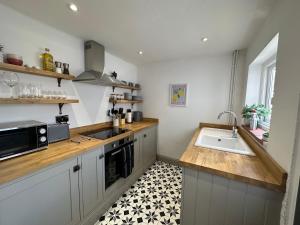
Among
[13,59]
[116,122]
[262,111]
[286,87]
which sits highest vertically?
[13,59]

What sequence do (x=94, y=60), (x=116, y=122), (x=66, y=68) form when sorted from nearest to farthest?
(x=66, y=68), (x=94, y=60), (x=116, y=122)

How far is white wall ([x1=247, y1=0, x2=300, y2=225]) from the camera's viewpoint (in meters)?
0.76

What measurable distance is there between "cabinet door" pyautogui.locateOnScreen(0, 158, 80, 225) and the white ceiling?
4.73ft

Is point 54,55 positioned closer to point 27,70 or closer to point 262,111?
point 27,70

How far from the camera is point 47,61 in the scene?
1.44 metres

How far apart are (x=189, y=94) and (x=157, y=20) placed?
1535 mm

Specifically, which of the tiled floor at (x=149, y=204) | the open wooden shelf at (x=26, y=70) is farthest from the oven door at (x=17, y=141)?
the tiled floor at (x=149, y=204)

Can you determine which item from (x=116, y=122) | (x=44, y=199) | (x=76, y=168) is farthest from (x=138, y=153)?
(x=44, y=199)

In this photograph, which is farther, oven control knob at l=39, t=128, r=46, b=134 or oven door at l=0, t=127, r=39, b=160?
oven control knob at l=39, t=128, r=46, b=134

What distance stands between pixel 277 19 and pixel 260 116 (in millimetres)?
1143

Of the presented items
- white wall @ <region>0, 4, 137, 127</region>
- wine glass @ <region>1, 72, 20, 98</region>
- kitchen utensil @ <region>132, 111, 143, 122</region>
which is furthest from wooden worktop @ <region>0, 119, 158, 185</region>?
kitchen utensil @ <region>132, 111, 143, 122</region>

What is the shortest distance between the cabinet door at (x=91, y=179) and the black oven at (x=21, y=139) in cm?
43

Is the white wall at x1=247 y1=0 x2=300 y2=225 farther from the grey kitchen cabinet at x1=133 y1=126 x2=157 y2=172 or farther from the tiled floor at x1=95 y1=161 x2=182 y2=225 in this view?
the grey kitchen cabinet at x1=133 y1=126 x2=157 y2=172

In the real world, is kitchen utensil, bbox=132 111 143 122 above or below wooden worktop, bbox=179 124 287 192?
above
